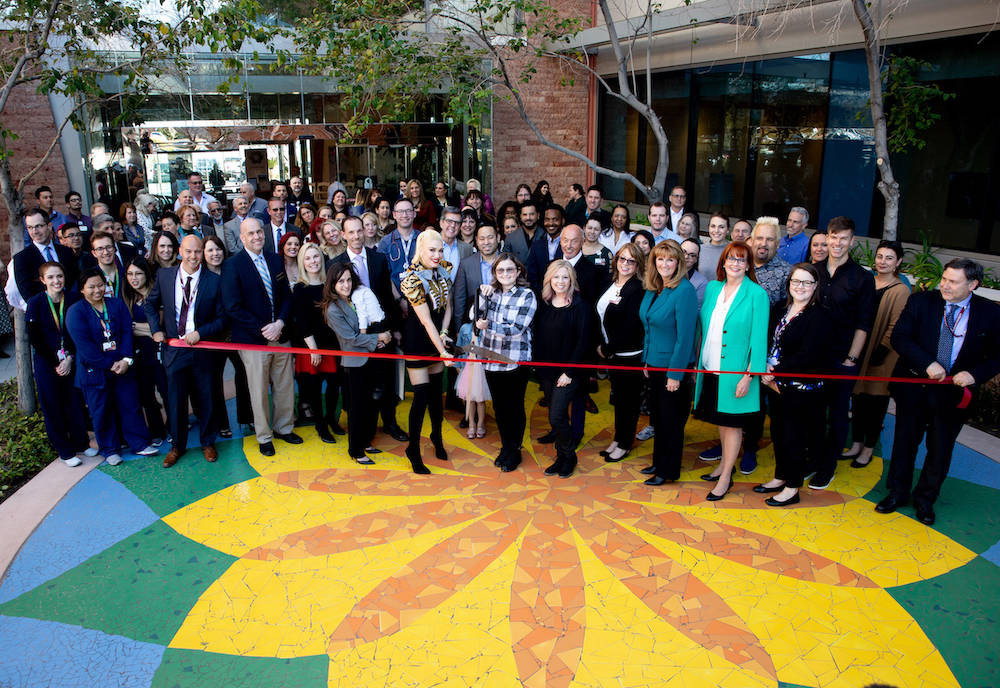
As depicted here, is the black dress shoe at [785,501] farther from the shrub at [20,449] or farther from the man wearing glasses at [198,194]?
the man wearing glasses at [198,194]

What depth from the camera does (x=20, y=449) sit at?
638 centimetres

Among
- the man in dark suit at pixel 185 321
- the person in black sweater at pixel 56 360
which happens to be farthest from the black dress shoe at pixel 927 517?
the person in black sweater at pixel 56 360

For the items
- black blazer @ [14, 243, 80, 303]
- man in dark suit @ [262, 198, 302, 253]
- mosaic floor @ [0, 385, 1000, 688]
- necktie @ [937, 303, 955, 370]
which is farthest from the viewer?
man in dark suit @ [262, 198, 302, 253]

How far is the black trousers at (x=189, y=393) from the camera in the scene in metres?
6.24

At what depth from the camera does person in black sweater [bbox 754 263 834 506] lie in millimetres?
5125

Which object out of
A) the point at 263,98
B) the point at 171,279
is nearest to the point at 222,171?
the point at 263,98

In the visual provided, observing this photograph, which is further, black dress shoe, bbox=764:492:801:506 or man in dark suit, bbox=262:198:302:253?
man in dark suit, bbox=262:198:302:253

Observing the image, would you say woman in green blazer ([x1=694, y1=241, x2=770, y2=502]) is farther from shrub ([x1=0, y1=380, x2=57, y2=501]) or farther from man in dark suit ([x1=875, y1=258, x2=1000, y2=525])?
shrub ([x1=0, y1=380, x2=57, y2=501])

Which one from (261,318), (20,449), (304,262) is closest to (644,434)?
(304,262)

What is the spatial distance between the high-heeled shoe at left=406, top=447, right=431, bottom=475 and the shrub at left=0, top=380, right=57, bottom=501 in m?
3.32

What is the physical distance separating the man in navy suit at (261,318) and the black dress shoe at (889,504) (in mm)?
5064

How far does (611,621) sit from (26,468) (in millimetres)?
5257

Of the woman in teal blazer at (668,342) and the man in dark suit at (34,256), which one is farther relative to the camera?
the man in dark suit at (34,256)

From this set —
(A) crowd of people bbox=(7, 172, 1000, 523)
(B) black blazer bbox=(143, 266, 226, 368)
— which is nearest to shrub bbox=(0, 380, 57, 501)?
(A) crowd of people bbox=(7, 172, 1000, 523)
